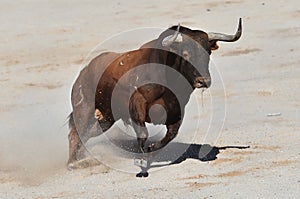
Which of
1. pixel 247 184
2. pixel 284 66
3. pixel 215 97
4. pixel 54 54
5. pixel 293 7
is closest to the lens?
pixel 247 184

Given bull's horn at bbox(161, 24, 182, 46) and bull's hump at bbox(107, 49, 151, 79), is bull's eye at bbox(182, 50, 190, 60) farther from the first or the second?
bull's hump at bbox(107, 49, 151, 79)

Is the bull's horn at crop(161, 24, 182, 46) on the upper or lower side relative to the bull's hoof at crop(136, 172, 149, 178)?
upper

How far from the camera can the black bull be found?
8.54m

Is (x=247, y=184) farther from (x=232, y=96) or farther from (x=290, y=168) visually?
(x=232, y=96)

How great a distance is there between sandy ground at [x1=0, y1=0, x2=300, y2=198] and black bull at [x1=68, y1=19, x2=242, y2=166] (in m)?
0.57

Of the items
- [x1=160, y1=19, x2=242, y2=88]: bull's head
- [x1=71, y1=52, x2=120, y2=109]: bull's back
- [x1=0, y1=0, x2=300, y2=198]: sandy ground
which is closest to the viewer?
[x1=0, y1=0, x2=300, y2=198]: sandy ground

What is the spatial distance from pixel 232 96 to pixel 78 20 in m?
9.37

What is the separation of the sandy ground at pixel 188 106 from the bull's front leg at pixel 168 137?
0.29 metres

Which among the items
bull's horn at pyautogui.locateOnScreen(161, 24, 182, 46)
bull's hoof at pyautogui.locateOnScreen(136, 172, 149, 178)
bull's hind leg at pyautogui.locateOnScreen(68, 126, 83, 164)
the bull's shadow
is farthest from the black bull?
bull's hind leg at pyautogui.locateOnScreen(68, 126, 83, 164)

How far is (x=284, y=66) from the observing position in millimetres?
14445

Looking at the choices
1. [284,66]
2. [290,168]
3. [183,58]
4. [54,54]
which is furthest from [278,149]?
[54,54]

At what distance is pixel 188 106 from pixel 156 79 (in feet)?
11.3

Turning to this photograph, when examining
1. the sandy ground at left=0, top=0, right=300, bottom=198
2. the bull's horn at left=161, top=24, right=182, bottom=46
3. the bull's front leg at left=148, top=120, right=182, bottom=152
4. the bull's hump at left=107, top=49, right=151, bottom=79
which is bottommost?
the sandy ground at left=0, top=0, right=300, bottom=198

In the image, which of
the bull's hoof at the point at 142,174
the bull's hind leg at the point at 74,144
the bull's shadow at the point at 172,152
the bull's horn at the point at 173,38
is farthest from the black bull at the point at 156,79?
the bull's hind leg at the point at 74,144
